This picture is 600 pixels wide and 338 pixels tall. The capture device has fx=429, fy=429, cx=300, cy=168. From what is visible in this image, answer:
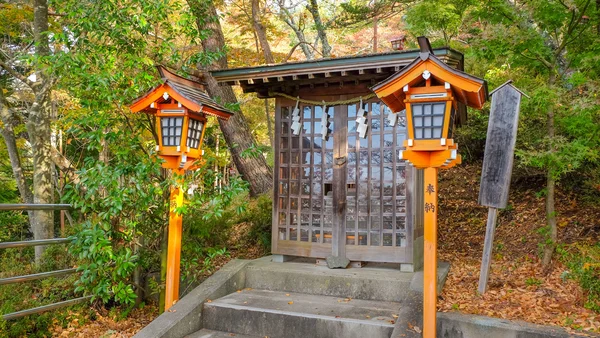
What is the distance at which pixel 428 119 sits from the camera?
458 cm

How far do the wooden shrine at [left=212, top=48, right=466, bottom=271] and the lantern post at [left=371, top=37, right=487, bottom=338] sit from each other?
1832 mm

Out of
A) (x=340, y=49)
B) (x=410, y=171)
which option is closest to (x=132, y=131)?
(x=410, y=171)

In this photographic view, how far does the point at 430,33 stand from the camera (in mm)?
9852

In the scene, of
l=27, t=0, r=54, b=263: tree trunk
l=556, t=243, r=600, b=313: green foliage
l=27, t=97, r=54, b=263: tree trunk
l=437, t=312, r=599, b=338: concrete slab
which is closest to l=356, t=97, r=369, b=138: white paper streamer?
l=437, t=312, r=599, b=338: concrete slab

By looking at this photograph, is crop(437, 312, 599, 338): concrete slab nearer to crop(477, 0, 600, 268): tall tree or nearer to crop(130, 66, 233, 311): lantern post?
crop(477, 0, 600, 268): tall tree

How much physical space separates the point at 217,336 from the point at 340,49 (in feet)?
53.5

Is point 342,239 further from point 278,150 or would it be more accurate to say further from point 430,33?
point 430,33

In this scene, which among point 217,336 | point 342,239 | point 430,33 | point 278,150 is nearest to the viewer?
point 217,336

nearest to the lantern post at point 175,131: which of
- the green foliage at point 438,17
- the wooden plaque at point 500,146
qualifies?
the wooden plaque at point 500,146

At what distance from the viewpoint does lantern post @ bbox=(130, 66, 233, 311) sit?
5570 mm

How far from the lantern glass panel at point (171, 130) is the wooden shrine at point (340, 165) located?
1893 mm

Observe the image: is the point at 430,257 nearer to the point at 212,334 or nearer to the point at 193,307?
the point at 212,334

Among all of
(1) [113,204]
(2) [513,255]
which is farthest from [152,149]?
(2) [513,255]

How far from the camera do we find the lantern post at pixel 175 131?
5570mm
